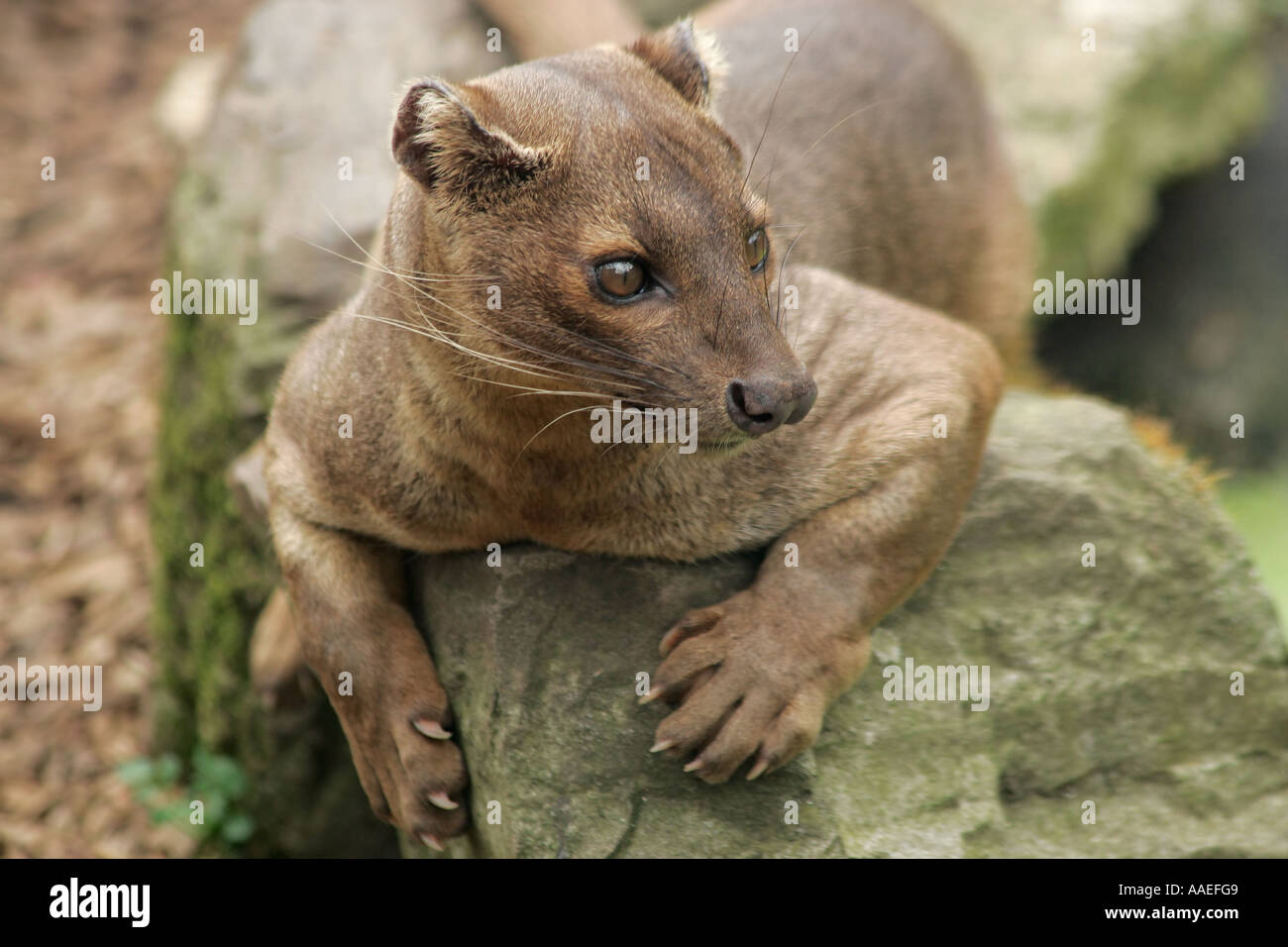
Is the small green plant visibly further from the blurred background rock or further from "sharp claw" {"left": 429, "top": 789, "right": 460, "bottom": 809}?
"sharp claw" {"left": 429, "top": 789, "right": 460, "bottom": 809}

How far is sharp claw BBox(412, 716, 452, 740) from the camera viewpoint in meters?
3.94

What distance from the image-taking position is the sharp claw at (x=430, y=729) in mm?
3939

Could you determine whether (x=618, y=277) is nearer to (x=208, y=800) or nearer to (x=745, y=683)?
(x=745, y=683)

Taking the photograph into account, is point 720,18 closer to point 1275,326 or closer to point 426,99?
point 426,99

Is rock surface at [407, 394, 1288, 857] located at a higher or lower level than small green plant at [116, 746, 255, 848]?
higher

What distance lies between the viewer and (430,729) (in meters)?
3.94

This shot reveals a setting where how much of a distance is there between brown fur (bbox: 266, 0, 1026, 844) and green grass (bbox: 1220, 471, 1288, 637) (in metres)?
4.72

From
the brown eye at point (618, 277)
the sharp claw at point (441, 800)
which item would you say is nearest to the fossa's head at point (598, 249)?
the brown eye at point (618, 277)

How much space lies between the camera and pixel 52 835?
19.0 feet

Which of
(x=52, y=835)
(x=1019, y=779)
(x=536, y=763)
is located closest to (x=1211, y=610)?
(x=1019, y=779)

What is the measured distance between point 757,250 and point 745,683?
122 cm

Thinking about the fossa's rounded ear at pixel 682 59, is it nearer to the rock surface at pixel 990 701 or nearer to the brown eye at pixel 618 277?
the brown eye at pixel 618 277

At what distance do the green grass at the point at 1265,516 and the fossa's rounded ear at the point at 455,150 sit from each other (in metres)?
6.06

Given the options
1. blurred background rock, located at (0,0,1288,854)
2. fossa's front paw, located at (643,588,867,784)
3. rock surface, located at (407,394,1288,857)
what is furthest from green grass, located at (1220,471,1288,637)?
fossa's front paw, located at (643,588,867,784)
